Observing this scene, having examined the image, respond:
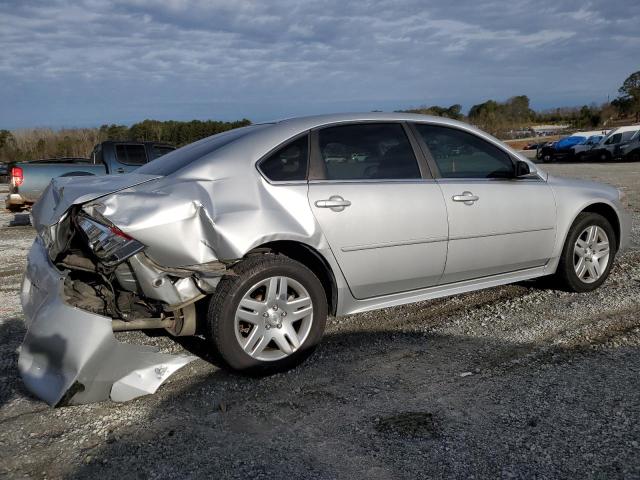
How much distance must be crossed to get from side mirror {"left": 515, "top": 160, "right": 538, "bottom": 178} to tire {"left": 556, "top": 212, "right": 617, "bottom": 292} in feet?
2.25

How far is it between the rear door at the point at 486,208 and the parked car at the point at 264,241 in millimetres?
13

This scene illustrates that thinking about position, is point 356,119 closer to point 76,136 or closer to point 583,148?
point 583,148

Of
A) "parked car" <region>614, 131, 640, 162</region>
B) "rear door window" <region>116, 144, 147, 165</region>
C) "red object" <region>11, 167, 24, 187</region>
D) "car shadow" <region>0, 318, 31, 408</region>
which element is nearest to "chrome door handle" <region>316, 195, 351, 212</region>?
"car shadow" <region>0, 318, 31, 408</region>

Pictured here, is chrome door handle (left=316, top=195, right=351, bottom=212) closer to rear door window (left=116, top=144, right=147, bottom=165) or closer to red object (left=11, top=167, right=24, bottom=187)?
rear door window (left=116, top=144, right=147, bottom=165)

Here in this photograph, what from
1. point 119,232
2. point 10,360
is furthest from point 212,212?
point 10,360

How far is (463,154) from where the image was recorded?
463 centimetres

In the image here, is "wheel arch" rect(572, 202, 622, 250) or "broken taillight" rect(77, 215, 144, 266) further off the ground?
"broken taillight" rect(77, 215, 144, 266)

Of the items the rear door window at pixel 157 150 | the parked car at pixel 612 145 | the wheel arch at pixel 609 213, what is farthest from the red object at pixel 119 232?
the parked car at pixel 612 145

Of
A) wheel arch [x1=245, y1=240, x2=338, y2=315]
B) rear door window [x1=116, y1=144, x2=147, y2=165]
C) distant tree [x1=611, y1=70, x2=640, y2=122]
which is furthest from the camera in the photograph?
distant tree [x1=611, y1=70, x2=640, y2=122]

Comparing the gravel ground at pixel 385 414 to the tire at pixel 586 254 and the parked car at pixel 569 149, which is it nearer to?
the tire at pixel 586 254

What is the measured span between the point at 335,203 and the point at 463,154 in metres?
1.40

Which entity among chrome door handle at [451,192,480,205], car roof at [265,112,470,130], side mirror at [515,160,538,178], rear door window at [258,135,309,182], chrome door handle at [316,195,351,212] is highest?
car roof at [265,112,470,130]

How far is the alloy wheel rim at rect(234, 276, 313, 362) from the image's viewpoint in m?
3.53

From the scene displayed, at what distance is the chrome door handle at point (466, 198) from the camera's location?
4.32 m
